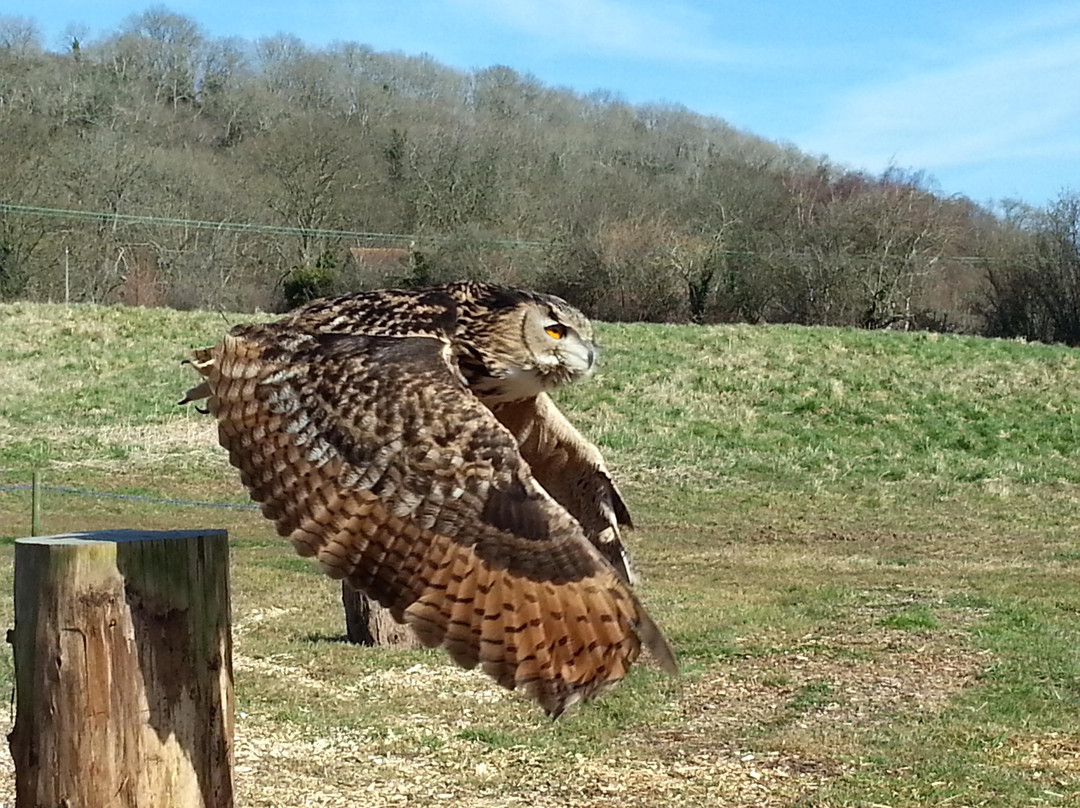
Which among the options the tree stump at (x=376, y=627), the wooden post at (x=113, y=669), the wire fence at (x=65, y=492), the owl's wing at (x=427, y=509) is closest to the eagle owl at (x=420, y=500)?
the owl's wing at (x=427, y=509)

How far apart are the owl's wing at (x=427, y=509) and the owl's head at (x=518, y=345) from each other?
17.1 inches

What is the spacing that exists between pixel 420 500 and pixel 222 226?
27396mm

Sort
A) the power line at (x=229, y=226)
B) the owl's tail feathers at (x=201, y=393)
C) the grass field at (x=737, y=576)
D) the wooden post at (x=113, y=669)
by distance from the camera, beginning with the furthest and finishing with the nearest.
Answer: the power line at (x=229, y=226) < the grass field at (x=737, y=576) < the owl's tail feathers at (x=201, y=393) < the wooden post at (x=113, y=669)

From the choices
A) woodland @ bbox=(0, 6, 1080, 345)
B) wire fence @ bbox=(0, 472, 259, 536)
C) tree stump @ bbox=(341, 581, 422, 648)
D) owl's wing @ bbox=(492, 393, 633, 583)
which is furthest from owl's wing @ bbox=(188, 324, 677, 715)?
woodland @ bbox=(0, 6, 1080, 345)

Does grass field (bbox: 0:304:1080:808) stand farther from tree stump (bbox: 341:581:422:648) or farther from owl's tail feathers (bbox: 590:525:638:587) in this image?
owl's tail feathers (bbox: 590:525:638:587)

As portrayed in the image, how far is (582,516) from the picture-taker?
3.45 metres

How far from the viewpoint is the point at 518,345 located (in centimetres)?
346

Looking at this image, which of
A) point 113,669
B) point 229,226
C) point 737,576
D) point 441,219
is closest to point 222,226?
point 229,226

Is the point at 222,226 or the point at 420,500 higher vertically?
the point at 222,226

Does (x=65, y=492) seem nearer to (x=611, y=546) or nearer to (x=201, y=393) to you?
(x=201, y=393)

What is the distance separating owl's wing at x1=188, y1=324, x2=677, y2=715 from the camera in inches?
102

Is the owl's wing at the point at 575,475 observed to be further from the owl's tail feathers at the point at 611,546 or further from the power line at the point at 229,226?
the power line at the point at 229,226

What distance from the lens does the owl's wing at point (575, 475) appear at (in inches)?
134

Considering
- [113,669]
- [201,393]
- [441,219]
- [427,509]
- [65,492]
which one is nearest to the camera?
[113,669]
